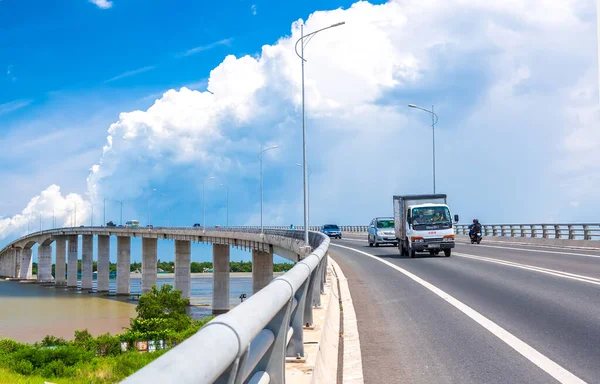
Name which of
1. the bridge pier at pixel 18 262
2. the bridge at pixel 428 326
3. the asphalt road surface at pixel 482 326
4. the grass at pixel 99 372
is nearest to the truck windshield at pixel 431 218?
the bridge at pixel 428 326

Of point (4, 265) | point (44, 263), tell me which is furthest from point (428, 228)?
point (4, 265)

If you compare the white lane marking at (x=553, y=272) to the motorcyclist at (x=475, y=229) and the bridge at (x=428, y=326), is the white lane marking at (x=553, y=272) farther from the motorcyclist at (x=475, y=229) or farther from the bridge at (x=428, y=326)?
the motorcyclist at (x=475, y=229)

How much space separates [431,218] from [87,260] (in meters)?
113

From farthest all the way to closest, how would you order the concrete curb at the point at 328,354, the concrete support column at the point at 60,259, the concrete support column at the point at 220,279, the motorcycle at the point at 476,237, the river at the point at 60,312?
the concrete support column at the point at 60,259 < the concrete support column at the point at 220,279 < the river at the point at 60,312 < the motorcycle at the point at 476,237 < the concrete curb at the point at 328,354

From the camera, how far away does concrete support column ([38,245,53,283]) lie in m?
156

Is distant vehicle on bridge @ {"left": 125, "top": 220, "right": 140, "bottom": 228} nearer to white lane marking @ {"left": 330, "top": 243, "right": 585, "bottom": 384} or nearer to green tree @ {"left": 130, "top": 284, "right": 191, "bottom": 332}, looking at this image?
green tree @ {"left": 130, "top": 284, "right": 191, "bottom": 332}

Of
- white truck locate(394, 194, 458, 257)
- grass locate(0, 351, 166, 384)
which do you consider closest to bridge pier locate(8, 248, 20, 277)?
grass locate(0, 351, 166, 384)

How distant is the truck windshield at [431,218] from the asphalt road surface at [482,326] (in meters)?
9.92

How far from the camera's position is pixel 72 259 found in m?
141

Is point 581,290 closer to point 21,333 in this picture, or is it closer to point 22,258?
point 21,333

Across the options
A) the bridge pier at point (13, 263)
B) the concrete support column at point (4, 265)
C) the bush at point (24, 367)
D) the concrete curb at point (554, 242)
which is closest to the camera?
the concrete curb at point (554, 242)

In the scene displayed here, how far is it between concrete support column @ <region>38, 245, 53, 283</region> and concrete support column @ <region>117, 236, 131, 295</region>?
4664 centimetres

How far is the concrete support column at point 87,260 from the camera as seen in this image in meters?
132

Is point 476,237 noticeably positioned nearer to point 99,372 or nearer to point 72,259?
point 99,372
